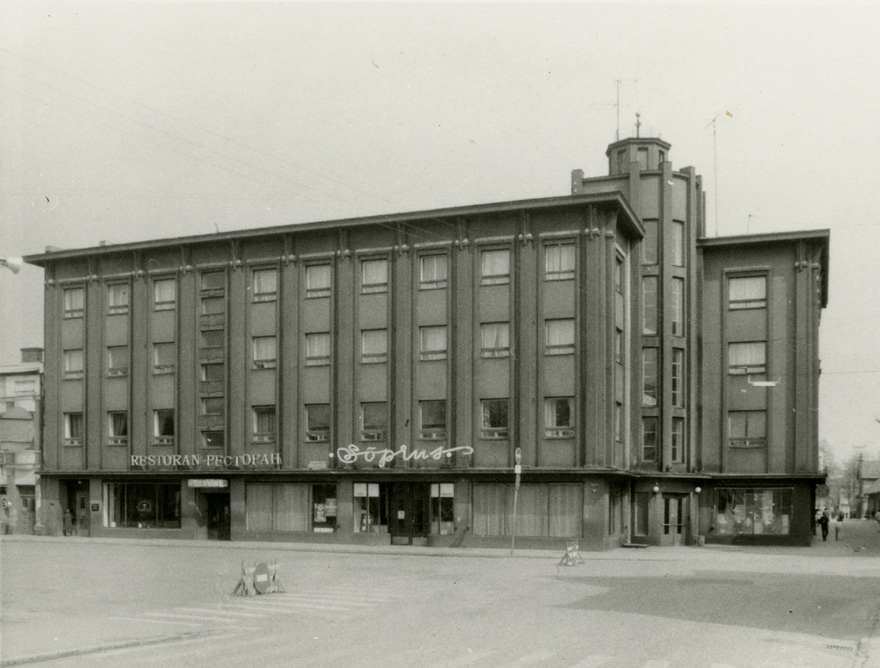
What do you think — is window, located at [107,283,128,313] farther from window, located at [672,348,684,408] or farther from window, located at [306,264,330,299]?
window, located at [672,348,684,408]

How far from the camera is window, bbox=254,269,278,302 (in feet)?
158

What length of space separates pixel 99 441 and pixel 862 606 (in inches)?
1512

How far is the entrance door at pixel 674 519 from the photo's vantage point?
47.7 m

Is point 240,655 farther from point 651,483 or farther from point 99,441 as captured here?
point 99,441

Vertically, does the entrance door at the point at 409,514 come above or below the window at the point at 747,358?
below

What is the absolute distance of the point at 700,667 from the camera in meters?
13.4

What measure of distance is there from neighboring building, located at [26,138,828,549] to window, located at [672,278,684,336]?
156mm

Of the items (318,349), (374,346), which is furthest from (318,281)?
(374,346)

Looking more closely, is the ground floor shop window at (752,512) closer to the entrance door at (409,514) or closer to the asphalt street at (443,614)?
the asphalt street at (443,614)

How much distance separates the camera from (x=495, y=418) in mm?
43594

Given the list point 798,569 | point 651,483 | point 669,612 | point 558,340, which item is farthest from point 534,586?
point 651,483

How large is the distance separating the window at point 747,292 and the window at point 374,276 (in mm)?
17161

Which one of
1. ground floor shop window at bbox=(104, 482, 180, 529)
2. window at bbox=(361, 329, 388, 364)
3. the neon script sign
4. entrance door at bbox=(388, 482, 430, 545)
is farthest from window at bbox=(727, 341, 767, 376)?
ground floor shop window at bbox=(104, 482, 180, 529)

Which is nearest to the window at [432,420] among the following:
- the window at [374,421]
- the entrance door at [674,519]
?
the window at [374,421]
